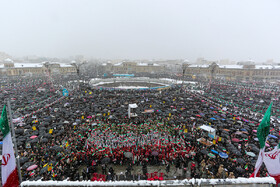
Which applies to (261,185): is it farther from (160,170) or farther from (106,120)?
(106,120)

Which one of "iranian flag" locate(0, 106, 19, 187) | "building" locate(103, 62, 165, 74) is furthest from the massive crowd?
"building" locate(103, 62, 165, 74)

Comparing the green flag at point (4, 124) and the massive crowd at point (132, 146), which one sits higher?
the green flag at point (4, 124)

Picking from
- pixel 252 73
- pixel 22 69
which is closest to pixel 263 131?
pixel 252 73

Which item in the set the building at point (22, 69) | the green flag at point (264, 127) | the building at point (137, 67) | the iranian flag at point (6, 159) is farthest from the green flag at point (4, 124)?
the building at point (137, 67)

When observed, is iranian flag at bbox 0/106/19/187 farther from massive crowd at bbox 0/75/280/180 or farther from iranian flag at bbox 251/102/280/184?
iranian flag at bbox 251/102/280/184

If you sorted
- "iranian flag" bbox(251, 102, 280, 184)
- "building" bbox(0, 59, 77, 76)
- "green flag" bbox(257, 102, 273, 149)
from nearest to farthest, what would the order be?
1. "iranian flag" bbox(251, 102, 280, 184)
2. "green flag" bbox(257, 102, 273, 149)
3. "building" bbox(0, 59, 77, 76)

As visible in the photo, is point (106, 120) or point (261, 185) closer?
point (261, 185)

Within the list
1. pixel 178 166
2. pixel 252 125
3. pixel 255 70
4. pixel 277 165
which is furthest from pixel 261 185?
pixel 255 70

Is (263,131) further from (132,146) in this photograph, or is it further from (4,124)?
(4,124)

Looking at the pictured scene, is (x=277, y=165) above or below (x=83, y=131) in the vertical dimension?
above

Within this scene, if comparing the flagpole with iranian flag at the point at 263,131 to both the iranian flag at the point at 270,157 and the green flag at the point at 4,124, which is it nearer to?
the iranian flag at the point at 270,157

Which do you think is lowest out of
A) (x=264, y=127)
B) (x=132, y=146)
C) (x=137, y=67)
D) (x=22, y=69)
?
(x=132, y=146)
